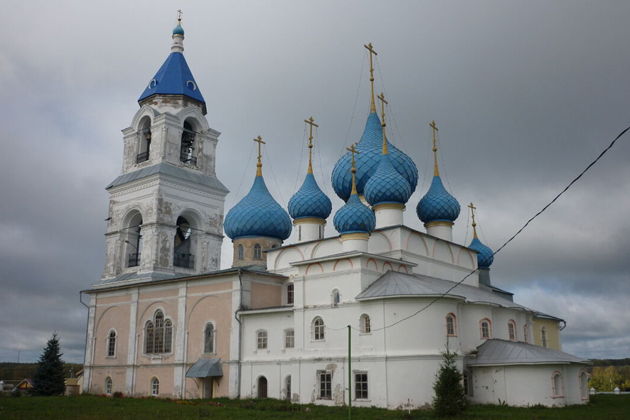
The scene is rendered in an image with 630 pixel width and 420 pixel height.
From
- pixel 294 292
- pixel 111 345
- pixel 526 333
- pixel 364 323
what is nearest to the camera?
pixel 364 323

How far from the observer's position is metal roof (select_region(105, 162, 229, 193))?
3039cm

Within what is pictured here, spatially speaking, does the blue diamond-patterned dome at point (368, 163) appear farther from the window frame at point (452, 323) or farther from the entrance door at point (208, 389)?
the entrance door at point (208, 389)

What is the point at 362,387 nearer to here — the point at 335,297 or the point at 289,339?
the point at 335,297

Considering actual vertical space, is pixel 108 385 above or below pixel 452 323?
below

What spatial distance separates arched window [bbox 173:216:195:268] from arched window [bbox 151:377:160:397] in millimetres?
5960

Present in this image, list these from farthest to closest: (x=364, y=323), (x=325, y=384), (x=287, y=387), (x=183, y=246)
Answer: (x=183, y=246) < (x=287, y=387) < (x=325, y=384) < (x=364, y=323)

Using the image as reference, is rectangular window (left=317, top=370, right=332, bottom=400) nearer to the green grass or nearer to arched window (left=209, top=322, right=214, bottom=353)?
the green grass

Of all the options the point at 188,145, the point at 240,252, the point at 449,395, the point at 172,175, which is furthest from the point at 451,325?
the point at 188,145

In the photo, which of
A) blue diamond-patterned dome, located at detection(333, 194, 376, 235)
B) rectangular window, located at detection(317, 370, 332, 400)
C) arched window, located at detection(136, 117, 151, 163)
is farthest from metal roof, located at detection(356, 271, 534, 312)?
arched window, located at detection(136, 117, 151, 163)

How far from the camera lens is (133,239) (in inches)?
1245

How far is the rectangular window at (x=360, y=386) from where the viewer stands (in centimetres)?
2009

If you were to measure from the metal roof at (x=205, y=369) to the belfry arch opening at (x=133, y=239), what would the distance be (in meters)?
8.30

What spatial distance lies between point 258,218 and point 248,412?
11940 mm

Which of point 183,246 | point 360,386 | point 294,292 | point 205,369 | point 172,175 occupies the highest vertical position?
point 172,175
